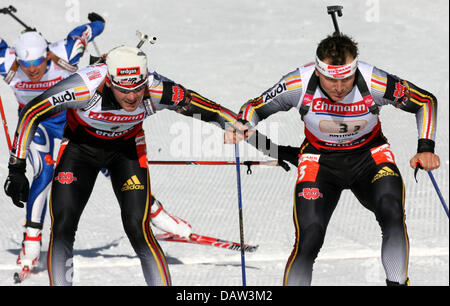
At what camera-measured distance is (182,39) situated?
18219 millimetres

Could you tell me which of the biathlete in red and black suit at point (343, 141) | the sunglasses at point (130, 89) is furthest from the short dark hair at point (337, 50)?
the sunglasses at point (130, 89)

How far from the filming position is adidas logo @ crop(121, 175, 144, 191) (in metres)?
6.30

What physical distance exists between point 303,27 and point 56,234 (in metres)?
13.2

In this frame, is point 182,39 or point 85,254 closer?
point 85,254

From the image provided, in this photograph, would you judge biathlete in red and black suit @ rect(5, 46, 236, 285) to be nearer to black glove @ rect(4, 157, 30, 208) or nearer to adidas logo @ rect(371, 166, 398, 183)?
black glove @ rect(4, 157, 30, 208)

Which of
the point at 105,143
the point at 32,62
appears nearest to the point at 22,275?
the point at 32,62

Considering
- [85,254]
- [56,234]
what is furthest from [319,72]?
[85,254]

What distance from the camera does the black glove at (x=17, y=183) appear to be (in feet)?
20.4

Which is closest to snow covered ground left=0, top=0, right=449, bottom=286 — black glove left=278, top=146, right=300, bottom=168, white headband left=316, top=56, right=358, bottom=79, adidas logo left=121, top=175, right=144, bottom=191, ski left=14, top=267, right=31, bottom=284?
ski left=14, top=267, right=31, bottom=284

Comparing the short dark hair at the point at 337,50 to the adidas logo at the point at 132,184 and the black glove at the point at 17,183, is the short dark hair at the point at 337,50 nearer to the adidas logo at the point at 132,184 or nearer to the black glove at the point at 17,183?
the adidas logo at the point at 132,184

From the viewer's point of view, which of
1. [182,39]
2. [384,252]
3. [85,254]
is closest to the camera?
[384,252]

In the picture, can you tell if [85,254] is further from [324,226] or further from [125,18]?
[125,18]

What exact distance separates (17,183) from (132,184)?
80 centimetres

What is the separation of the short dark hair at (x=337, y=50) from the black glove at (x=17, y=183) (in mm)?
2230
